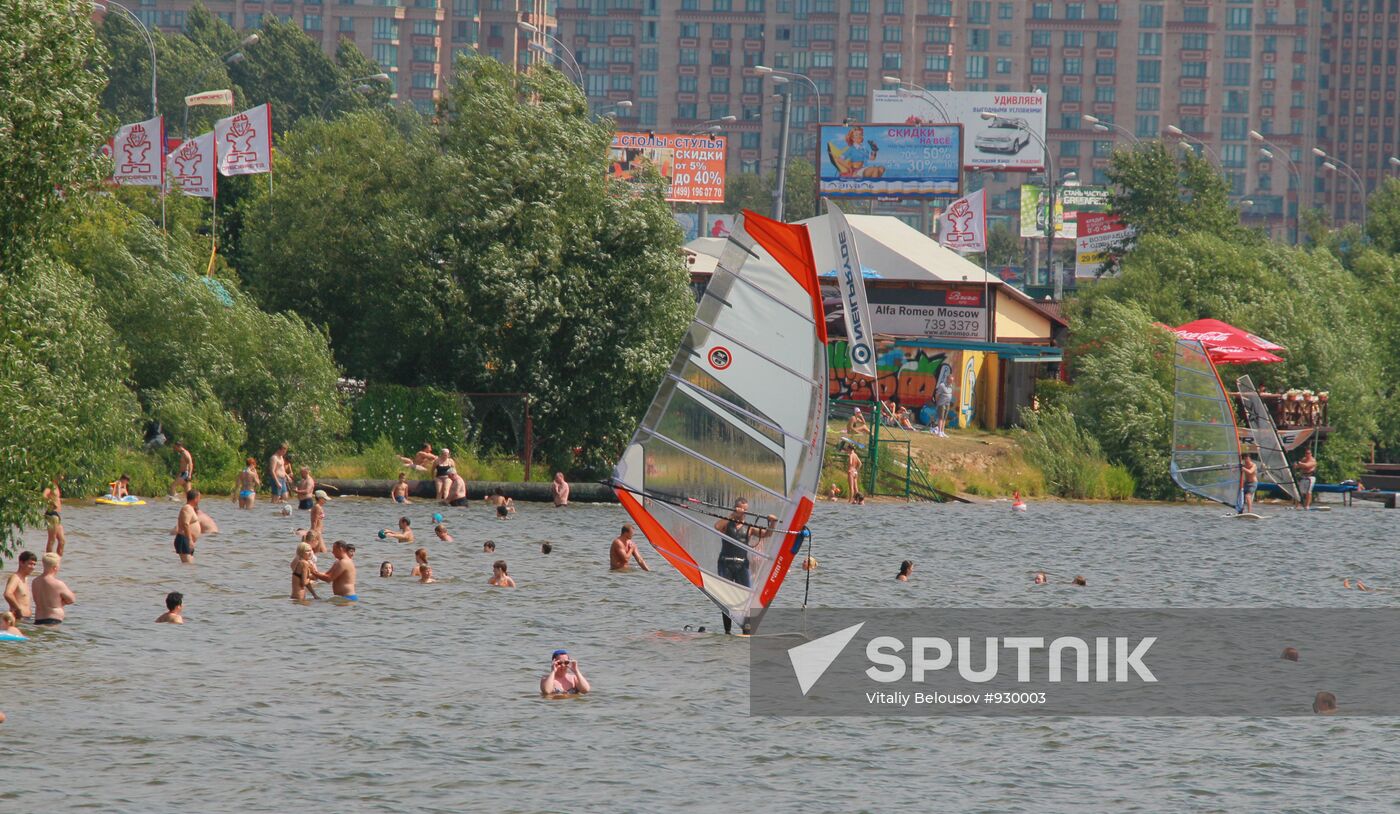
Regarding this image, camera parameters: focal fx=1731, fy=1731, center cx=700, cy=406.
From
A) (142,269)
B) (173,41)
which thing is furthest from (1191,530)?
(173,41)

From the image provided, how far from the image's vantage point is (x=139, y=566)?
3347cm

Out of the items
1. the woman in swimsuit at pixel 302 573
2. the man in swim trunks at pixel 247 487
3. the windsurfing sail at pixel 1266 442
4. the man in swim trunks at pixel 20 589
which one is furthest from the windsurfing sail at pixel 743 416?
the windsurfing sail at pixel 1266 442

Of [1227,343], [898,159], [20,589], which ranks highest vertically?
[898,159]

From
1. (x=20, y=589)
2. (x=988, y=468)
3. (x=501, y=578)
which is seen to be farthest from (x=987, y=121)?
(x=20, y=589)

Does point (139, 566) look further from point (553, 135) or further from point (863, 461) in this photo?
point (863, 461)

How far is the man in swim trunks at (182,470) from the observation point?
42875 mm

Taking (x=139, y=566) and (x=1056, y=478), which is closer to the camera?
(x=139, y=566)

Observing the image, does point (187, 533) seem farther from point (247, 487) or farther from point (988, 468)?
point (988, 468)

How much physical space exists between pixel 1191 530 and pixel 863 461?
10.2 metres

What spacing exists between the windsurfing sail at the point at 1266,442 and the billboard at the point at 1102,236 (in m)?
30.4

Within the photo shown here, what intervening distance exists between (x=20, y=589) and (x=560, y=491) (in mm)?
21816

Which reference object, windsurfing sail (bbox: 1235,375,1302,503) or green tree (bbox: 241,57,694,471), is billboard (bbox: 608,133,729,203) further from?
green tree (bbox: 241,57,694,471)

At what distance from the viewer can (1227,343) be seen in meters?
56.0

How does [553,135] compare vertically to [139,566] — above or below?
above
